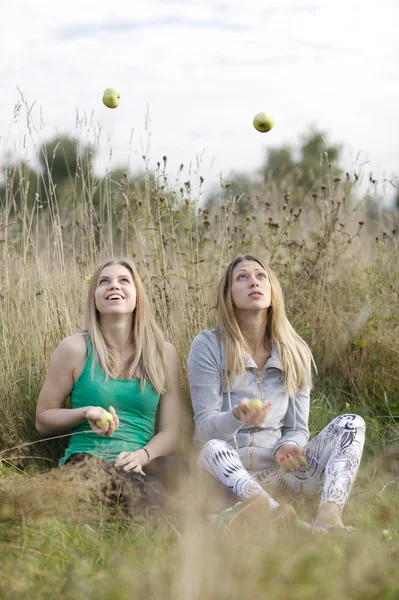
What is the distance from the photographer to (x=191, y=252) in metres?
3.89

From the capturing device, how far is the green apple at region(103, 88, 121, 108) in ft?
12.6

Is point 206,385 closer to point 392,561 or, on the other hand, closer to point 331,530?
point 331,530

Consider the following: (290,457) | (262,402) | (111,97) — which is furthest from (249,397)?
(111,97)

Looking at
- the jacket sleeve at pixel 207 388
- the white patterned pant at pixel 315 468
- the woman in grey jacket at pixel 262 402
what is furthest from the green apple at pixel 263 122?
the white patterned pant at pixel 315 468

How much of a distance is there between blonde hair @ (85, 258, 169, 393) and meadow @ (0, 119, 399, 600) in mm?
404

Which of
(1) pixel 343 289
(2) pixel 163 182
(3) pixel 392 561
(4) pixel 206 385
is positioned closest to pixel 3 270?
(2) pixel 163 182

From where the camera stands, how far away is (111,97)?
3.84 m

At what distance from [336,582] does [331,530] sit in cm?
116

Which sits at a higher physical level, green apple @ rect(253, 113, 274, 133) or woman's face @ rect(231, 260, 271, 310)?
green apple @ rect(253, 113, 274, 133)

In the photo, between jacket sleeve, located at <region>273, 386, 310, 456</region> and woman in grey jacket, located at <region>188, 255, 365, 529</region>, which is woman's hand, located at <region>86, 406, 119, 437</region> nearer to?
woman in grey jacket, located at <region>188, 255, 365, 529</region>

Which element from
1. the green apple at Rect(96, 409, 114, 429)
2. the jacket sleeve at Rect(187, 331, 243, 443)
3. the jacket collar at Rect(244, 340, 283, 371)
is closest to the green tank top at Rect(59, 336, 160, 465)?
the jacket sleeve at Rect(187, 331, 243, 443)

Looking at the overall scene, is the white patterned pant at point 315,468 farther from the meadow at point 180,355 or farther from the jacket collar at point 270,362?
the jacket collar at point 270,362

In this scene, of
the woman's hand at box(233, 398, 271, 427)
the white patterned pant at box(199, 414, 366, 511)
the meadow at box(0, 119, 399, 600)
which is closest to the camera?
the meadow at box(0, 119, 399, 600)

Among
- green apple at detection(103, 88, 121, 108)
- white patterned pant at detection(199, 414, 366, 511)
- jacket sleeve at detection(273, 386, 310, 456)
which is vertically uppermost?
green apple at detection(103, 88, 121, 108)
